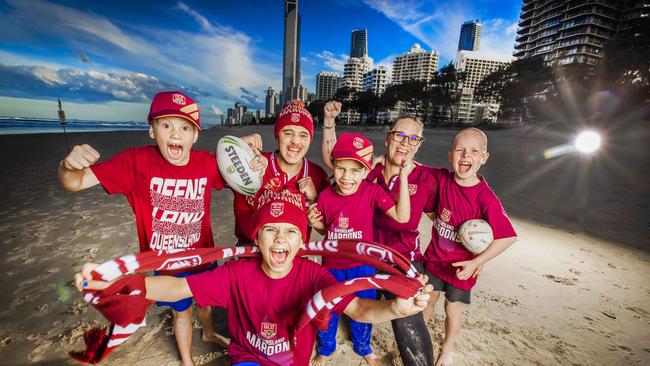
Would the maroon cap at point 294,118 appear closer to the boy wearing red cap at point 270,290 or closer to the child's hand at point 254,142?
the child's hand at point 254,142

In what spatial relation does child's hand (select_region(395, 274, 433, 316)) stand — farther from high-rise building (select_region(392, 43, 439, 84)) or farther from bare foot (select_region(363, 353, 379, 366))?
high-rise building (select_region(392, 43, 439, 84))

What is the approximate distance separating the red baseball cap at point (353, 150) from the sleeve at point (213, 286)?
1.34 m

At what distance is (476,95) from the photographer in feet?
150

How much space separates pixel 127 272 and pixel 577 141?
27.0 m

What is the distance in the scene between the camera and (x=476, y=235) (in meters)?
2.50

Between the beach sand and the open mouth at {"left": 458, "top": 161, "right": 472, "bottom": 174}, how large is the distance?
6.39ft

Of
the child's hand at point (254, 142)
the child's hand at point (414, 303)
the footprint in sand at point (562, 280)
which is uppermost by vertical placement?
the child's hand at point (254, 142)

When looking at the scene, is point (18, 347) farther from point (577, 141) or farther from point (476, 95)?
point (476, 95)

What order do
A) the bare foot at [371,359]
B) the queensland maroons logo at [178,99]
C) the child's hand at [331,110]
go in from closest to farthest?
the queensland maroons logo at [178,99] < the bare foot at [371,359] < the child's hand at [331,110]

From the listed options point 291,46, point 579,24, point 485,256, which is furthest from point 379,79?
point 485,256

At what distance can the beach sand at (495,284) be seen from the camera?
2.87 m

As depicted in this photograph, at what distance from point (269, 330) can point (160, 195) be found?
1.48 m

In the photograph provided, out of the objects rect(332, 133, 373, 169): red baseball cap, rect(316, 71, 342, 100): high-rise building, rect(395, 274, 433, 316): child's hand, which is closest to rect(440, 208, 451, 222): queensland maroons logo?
rect(332, 133, 373, 169): red baseball cap

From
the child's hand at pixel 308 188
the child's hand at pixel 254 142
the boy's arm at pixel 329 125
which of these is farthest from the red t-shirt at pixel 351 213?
the child's hand at pixel 254 142
